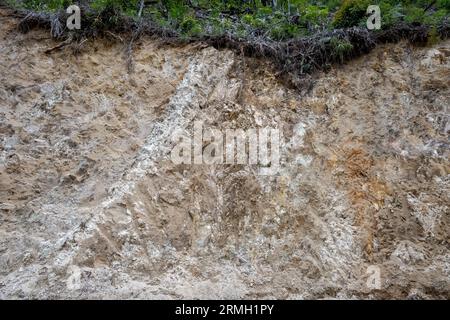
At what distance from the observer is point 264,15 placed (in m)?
7.37

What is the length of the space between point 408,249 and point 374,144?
1439 mm

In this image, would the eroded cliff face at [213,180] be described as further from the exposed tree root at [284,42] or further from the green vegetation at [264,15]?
the green vegetation at [264,15]

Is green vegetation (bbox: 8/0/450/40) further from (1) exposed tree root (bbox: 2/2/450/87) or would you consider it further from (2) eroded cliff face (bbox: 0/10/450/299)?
(2) eroded cliff face (bbox: 0/10/450/299)

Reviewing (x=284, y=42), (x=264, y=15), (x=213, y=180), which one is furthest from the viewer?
(x=264, y=15)

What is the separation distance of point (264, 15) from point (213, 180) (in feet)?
11.8

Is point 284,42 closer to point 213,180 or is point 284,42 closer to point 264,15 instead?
point 264,15

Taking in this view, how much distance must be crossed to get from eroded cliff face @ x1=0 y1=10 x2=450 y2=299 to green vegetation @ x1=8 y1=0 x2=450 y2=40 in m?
0.53

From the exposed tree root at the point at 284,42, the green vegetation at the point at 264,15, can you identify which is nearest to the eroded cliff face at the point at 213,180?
the exposed tree root at the point at 284,42

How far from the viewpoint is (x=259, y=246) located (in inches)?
192

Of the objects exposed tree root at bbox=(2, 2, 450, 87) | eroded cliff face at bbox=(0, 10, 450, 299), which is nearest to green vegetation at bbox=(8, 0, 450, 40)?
exposed tree root at bbox=(2, 2, 450, 87)

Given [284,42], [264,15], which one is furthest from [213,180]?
[264,15]

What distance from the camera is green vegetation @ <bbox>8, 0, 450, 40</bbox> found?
6443 millimetres
